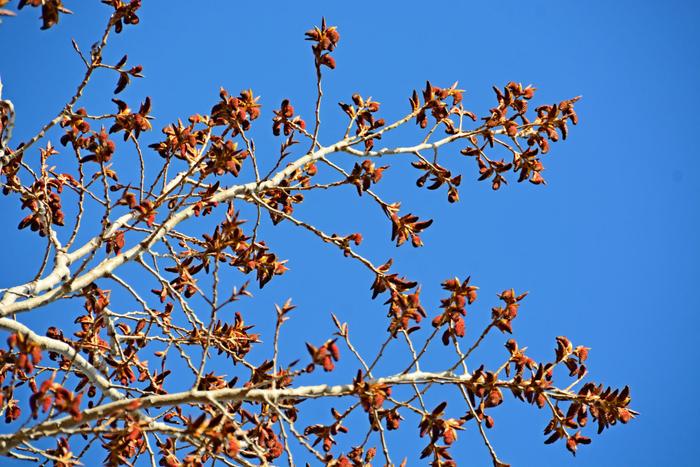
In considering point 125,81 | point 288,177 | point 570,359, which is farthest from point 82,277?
point 570,359

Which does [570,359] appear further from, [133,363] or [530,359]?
[133,363]

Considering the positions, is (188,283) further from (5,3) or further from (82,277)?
(5,3)

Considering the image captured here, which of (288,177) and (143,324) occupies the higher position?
(288,177)

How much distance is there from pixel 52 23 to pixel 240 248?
142 centimetres

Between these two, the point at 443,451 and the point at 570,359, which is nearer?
the point at 443,451

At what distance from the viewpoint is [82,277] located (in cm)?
372

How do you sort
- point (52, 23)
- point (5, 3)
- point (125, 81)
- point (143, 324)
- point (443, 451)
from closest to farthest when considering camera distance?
point (5, 3) < point (52, 23) < point (443, 451) < point (125, 81) < point (143, 324)

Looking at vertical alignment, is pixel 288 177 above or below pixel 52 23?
above

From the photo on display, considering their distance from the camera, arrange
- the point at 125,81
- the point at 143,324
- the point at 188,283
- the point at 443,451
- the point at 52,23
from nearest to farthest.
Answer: the point at 52,23
the point at 443,451
the point at 125,81
the point at 188,283
the point at 143,324

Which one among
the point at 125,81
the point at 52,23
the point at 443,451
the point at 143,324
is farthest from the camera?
the point at 143,324

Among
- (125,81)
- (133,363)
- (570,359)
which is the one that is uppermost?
(125,81)

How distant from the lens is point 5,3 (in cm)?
300

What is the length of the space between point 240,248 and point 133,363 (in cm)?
92

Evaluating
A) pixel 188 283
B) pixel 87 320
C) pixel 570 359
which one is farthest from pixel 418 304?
pixel 87 320
